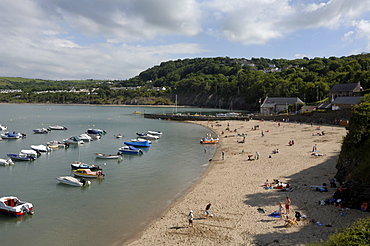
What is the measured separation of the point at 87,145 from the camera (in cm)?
5066

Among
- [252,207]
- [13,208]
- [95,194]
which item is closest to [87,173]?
[95,194]

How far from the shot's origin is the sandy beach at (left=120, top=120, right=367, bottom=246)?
51.0 ft

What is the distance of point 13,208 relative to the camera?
19.5 m

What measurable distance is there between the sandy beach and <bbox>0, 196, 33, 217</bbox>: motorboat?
8210mm

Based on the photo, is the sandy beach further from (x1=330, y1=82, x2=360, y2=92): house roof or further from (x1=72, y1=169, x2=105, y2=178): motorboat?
(x1=330, y1=82, x2=360, y2=92): house roof

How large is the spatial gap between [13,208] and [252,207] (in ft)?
53.8

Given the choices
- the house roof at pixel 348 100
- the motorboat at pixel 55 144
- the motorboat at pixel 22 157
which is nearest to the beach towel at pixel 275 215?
the motorboat at pixel 22 157

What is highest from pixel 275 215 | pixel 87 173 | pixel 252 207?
pixel 275 215

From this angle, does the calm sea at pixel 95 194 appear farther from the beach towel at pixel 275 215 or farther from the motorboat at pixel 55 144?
the beach towel at pixel 275 215

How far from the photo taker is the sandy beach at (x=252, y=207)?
15.6 metres

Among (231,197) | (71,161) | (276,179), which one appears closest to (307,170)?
(276,179)

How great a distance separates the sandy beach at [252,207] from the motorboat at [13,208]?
323 inches

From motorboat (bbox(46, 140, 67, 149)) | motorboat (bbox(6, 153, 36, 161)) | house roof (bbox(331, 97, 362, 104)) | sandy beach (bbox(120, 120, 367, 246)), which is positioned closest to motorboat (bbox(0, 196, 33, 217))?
sandy beach (bbox(120, 120, 367, 246))

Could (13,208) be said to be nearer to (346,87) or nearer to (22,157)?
(22,157)
